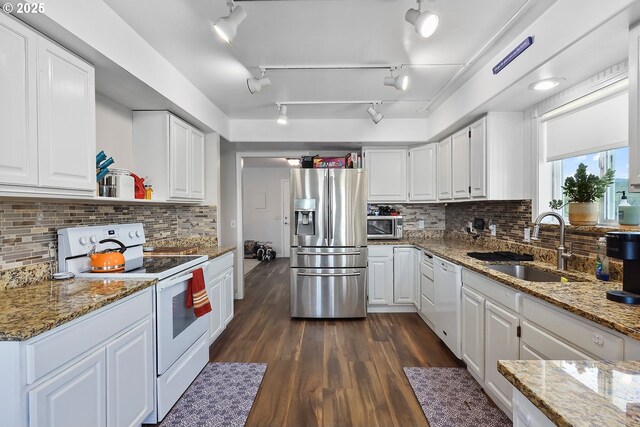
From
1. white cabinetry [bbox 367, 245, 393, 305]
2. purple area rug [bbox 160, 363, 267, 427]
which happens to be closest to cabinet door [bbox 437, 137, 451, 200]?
white cabinetry [bbox 367, 245, 393, 305]

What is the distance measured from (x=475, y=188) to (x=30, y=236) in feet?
11.0

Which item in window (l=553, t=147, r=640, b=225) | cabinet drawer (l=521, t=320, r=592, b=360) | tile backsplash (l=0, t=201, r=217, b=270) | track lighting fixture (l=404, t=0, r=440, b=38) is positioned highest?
track lighting fixture (l=404, t=0, r=440, b=38)

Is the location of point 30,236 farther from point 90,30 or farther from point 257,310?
point 257,310

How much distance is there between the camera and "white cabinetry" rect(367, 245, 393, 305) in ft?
11.8

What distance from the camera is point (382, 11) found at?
5.59 feet

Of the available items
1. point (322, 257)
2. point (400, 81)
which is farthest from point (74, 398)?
point (400, 81)

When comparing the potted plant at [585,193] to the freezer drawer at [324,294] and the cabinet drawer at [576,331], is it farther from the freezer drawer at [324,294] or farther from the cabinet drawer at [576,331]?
the freezer drawer at [324,294]

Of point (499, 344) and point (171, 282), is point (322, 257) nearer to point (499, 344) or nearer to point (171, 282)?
point (171, 282)

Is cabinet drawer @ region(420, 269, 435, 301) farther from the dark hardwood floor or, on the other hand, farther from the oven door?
the oven door

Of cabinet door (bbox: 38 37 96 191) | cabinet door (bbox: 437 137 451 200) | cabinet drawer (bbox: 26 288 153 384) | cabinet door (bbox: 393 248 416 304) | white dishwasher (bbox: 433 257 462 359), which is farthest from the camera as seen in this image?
cabinet door (bbox: 393 248 416 304)

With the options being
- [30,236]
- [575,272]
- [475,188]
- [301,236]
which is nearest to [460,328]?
[575,272]

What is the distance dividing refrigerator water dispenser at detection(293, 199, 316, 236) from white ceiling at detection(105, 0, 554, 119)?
3.86ft

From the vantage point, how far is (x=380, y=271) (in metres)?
3.60

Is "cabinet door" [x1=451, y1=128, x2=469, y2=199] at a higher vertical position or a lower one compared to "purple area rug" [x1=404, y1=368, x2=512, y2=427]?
higher
